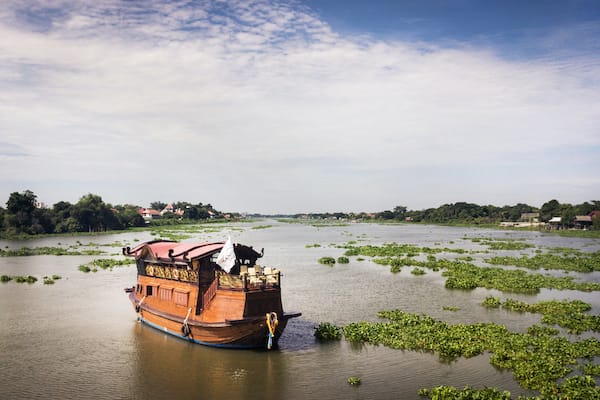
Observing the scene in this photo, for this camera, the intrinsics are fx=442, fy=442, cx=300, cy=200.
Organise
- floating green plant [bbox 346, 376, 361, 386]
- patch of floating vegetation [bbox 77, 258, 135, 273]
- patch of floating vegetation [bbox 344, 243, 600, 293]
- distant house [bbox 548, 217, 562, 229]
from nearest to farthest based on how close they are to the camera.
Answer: floating green plant [bbox 346, 376, 361, 386]
patch of floating vegetation [bbox 344, 243, 600, 293]
patch of floating vegetation [bbox 77, 258, 135, 273]
distant house [bbox 548, 217, 562, 229]

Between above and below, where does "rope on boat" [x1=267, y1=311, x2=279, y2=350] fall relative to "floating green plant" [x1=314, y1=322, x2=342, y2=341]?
above

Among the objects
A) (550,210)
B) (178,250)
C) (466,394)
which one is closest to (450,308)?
(466,394)

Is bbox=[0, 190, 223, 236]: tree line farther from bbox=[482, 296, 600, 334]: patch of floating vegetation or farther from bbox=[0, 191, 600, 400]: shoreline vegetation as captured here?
bbox=[482, 296, 600, 334]: patch of floating vegetation

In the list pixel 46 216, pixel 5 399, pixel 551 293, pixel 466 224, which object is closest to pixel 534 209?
pixel 466 224

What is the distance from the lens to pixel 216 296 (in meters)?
18.0

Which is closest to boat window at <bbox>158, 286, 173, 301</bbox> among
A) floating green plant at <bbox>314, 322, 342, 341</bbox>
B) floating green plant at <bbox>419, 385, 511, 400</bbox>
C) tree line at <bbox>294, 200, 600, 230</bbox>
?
floating green plant at <bbox>314, 322, 342, 341</bbox>

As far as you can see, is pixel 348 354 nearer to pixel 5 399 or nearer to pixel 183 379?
pixel 183 379

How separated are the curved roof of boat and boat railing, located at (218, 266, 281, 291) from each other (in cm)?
149

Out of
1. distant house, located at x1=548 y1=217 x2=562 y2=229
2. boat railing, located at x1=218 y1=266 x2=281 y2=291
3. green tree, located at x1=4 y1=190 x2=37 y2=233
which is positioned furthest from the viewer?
distant house, located at x1=548 y1=217 x2=562 y2=229

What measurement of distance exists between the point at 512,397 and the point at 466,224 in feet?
461

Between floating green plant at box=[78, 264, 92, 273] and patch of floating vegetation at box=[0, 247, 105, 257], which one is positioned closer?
floating green plant at box=[78, 264, 92, 273]

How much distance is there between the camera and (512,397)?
46.1 feet

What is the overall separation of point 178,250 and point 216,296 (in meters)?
3.34

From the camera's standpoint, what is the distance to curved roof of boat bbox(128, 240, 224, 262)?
1870 centimetres
